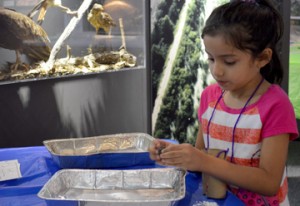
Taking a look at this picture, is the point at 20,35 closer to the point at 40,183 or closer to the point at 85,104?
the point at 85,104

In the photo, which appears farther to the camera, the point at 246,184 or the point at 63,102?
the point at 63,102

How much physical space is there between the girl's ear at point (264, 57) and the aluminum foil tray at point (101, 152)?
0.41 metres

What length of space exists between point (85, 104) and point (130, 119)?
0.45 meters

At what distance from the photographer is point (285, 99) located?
3.06 feet

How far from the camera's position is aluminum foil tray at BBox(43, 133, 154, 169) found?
1.14 m

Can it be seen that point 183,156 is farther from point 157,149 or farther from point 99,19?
point 99,19

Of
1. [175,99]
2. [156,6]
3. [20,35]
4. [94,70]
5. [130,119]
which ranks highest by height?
[156,6]

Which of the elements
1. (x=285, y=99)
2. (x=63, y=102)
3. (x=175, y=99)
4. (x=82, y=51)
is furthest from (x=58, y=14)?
(x=285, y=99)

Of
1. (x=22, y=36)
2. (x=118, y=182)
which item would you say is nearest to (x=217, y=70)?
(x=118, y=182)

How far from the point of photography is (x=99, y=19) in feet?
9.84

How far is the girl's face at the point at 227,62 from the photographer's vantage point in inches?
34.3

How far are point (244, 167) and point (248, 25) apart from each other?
0.29 meters

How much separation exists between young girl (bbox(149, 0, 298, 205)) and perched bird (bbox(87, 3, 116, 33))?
2.13m

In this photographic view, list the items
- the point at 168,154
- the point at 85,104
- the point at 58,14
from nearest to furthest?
the point at 168,154 → the point at 58,14 → the point at 85,104
